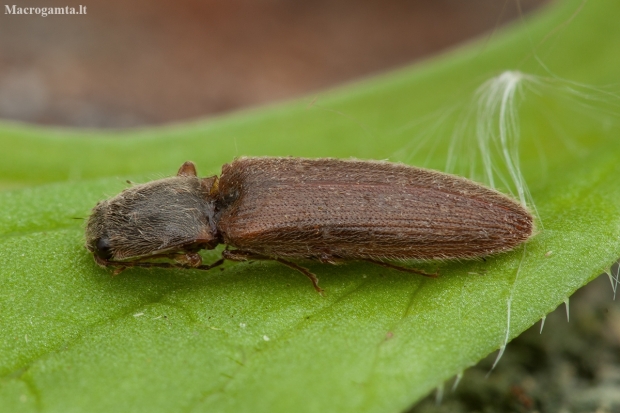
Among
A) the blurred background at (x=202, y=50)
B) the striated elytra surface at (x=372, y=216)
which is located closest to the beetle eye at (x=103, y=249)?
the striated elytra surface at (x=372, y=216)

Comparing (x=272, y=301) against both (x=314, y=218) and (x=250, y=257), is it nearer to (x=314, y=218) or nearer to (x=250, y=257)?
(x=250, y=257)

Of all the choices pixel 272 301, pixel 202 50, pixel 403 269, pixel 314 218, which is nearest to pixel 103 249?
pixel 272 301

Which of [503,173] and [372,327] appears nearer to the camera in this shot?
[372,327]

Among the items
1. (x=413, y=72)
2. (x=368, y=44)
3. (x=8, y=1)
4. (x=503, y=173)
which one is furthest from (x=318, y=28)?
(x=503, y=173)

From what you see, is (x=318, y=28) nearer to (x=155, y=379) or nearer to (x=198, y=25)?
(x=198, y=25)

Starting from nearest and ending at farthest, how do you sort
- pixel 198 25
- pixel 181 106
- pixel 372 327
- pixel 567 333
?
pixel 372 327 → pixel 567 333 → pixel 181 106 → pixel 198 25

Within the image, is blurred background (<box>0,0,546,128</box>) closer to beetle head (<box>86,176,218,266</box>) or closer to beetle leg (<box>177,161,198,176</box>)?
beetle leg (<box>177,161,198,176</box>)

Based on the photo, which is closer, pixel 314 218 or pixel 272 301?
pixel 272 301
